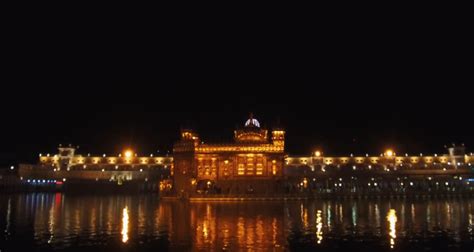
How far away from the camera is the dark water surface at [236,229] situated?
29594 millimetres

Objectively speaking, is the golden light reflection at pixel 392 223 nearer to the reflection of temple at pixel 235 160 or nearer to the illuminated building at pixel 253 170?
the illuminated building at pixel 253 170

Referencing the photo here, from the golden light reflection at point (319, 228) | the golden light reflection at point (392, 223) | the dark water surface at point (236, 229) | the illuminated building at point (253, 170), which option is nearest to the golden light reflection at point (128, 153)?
the illuminated building at point (253, 170)

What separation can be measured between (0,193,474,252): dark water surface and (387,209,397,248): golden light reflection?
0.19ft

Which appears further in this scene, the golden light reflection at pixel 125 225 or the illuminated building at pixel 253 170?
the illuminated building at pixel 253 170

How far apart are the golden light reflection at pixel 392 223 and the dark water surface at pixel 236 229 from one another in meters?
0.06

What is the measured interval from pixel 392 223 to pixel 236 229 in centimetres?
1209

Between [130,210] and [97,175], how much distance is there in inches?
1936

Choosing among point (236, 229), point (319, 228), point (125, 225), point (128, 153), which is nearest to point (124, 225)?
point (125, 225)

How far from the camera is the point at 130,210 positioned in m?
51.5

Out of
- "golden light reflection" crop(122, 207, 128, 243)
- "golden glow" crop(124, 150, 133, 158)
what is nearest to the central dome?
"golden glow" crop(124, 150, 133, 158)

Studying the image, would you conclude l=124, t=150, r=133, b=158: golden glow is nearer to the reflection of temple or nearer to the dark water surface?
Answer: the reflection of temple

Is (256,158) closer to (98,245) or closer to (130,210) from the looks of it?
(130,210)

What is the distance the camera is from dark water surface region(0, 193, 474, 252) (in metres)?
29.6

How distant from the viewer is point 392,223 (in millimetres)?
39938
